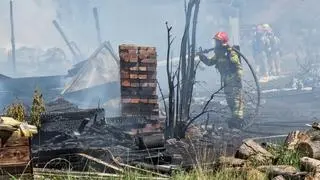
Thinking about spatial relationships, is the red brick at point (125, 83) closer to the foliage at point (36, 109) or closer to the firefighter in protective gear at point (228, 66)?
the foliage at point (36, 109)

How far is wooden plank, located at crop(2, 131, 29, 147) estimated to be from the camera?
3.91 metres

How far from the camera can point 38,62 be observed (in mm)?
25141

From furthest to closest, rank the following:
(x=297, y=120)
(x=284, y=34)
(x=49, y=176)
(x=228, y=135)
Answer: (x=284, y=34) → (x=297, y=120) → (x=228, y=135) → (x=49, y=176)

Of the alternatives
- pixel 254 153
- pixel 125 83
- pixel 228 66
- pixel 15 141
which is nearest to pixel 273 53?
pixel 228 66

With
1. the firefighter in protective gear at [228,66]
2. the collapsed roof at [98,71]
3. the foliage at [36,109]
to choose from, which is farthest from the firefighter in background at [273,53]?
the foliage at [36,109]

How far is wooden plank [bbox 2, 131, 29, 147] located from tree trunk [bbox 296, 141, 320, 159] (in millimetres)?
2864

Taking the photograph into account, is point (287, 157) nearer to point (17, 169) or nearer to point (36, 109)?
point (17, 169)

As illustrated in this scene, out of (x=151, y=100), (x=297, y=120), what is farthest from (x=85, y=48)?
(x=151, y=100)

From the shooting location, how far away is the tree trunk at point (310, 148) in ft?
15.9

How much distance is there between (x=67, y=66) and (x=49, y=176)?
20.3m

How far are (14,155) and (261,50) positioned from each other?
18080 millimetres

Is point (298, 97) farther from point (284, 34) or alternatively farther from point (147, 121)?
point (284, 34)

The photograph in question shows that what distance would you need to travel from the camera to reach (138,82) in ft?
24.1

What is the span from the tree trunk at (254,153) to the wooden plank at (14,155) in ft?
7.68
